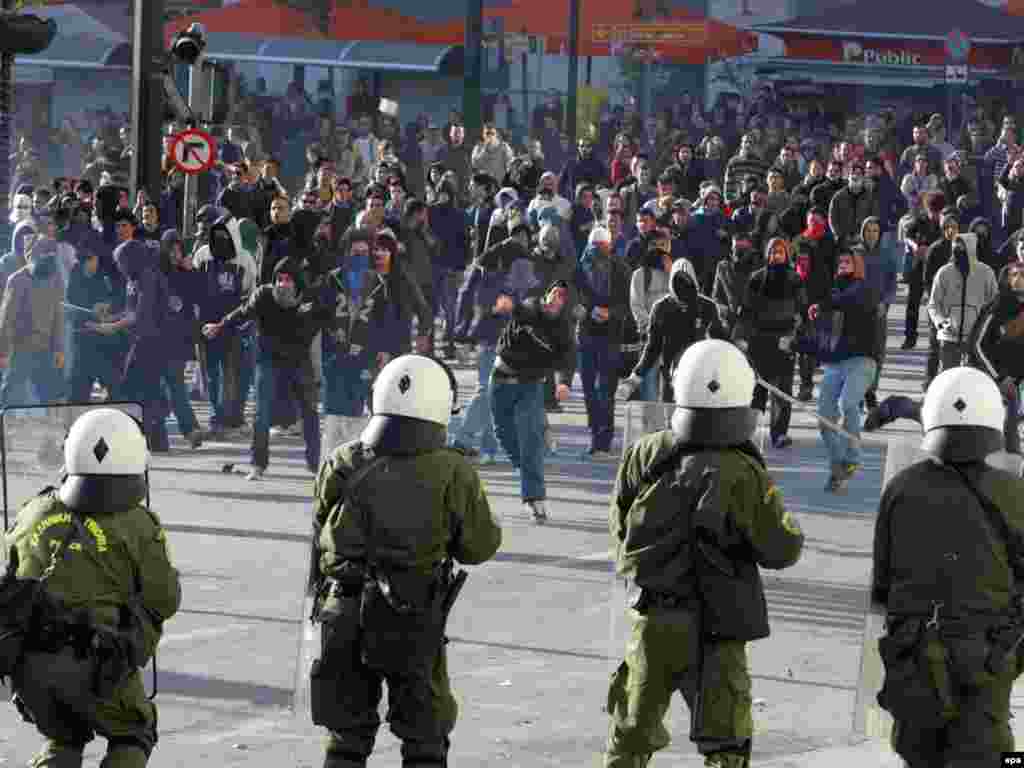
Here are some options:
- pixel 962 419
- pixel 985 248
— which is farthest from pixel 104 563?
pixel 985 248

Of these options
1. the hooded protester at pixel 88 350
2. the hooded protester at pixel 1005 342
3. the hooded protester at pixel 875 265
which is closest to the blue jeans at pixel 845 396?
the hooded protester at pixel 1005 342

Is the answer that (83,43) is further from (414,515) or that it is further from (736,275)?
(414,515)

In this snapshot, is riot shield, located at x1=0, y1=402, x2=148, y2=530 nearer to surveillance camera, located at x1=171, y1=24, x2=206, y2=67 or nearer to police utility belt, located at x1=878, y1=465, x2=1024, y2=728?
police utility belt, located at x1=878, y1=465, x2=1024, y2=728

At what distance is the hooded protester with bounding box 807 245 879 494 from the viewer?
55.6 feet

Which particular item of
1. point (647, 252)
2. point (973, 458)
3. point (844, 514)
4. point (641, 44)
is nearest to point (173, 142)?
point (647, 252)

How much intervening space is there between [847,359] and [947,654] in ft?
31.8

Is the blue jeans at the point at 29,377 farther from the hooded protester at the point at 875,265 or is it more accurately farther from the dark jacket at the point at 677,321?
the hooded protester at the point at 875,265

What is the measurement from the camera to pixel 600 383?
18.7 meters

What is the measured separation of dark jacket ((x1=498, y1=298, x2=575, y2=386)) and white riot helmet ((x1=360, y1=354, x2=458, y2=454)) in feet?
25.7

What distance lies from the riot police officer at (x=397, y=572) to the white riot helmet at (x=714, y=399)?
673 mm

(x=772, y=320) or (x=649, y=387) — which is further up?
(x=772, y=320)

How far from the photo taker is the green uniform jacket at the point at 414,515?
25.7 feet

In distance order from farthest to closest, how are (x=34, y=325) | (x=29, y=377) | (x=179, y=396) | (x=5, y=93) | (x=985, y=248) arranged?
1. (x=985, y=248)
2. (x=179, y=396)
3. (x=29, y=377)
4. (x=34, y=325)
5. (x=5, y=93)

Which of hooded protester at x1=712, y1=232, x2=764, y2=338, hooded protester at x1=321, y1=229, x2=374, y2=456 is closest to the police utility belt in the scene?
hooded protester at x1=321, y1=229, x2=374, y2=456
